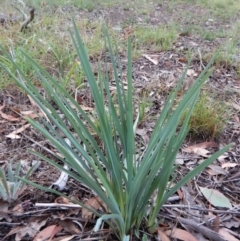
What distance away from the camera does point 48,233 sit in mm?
912

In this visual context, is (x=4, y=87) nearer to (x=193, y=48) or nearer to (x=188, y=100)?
(x=188, y=100)

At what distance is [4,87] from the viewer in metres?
1.64

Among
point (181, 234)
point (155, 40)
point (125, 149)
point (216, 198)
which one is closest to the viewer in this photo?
point (125, 149)

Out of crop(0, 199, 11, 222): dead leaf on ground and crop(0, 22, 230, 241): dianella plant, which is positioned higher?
crop(0, 22, 230, 241): dianella plant

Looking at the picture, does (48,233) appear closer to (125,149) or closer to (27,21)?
(125,149)

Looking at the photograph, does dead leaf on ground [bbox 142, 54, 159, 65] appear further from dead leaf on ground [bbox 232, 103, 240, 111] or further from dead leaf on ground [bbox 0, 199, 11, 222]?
dead leaf on ground [bbox 0, 199, 11, 222]

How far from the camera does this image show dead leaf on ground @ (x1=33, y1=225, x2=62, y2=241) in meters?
0.90

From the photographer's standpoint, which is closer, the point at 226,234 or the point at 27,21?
the point at 226,234

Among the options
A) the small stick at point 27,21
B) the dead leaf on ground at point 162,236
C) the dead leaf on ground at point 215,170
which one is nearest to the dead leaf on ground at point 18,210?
the dead leaf on ground at point 162,236

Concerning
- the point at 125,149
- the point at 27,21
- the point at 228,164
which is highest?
the point at 125,149

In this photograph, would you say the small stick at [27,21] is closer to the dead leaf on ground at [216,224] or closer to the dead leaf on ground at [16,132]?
the dead leaf on ground at [16,132]

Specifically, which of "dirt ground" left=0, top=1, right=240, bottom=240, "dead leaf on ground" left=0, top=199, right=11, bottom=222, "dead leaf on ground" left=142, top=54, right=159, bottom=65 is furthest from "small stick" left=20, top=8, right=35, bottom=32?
"dead leaf on ground" left=0, top=199, right=11, bottom=222

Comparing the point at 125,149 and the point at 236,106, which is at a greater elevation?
the point at 125,149

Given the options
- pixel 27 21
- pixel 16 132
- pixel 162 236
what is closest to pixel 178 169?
pixel 162 236
